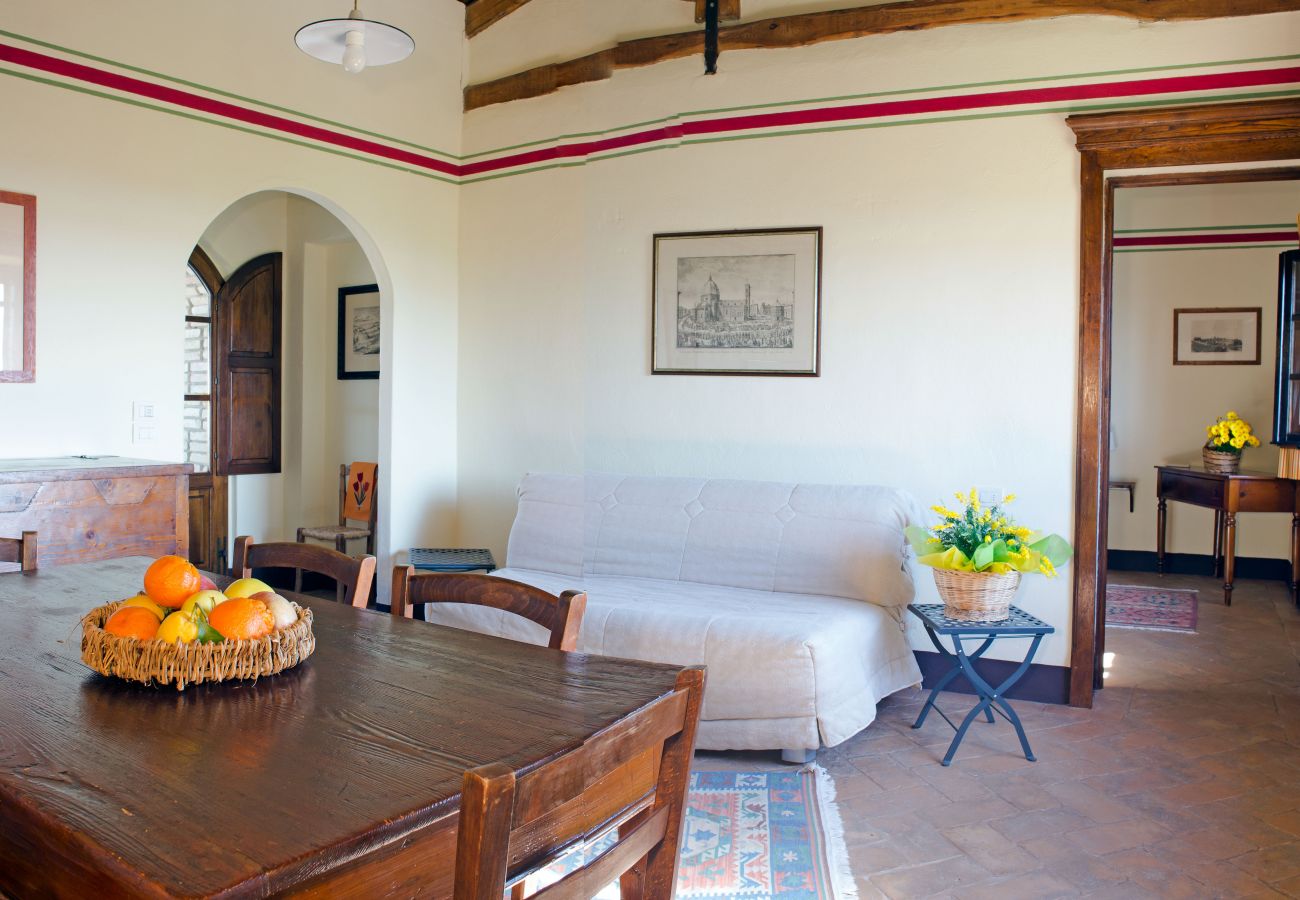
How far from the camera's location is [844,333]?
459cm

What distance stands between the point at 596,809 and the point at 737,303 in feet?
12.4

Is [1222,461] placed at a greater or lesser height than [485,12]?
lesser

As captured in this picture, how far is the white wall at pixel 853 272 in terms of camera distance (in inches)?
164

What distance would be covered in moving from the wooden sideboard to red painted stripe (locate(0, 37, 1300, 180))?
1628mm

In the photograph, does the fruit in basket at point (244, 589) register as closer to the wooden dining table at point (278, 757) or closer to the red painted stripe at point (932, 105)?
the wooden dining table at point (278, 757)

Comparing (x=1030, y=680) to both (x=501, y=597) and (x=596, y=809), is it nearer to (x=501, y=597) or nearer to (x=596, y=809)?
(x=501, y=597)

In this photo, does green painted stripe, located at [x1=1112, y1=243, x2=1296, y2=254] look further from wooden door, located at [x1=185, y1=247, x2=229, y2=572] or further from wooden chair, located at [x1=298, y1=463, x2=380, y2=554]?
wooden door, located at [x1=185, y1=247, x2=229, y2=572]

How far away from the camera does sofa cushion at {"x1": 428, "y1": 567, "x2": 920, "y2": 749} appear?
133 inches

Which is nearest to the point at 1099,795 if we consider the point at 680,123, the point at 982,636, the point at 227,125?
the point at 982,636

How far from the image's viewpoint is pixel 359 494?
A: 20.1ft

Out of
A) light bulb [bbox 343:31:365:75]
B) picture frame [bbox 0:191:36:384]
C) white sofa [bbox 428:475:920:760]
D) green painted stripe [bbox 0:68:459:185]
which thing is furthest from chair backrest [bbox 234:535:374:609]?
green painted stripe [bbox 0:68:459:185]

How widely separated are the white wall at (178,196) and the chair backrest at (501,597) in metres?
2.67

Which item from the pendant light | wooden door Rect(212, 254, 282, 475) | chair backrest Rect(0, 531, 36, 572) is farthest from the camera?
wooden door Rect(212, 254, 282, 475)

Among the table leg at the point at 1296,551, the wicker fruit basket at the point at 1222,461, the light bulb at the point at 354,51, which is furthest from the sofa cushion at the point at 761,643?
the wicker fruit basket at the point at 1222,461
